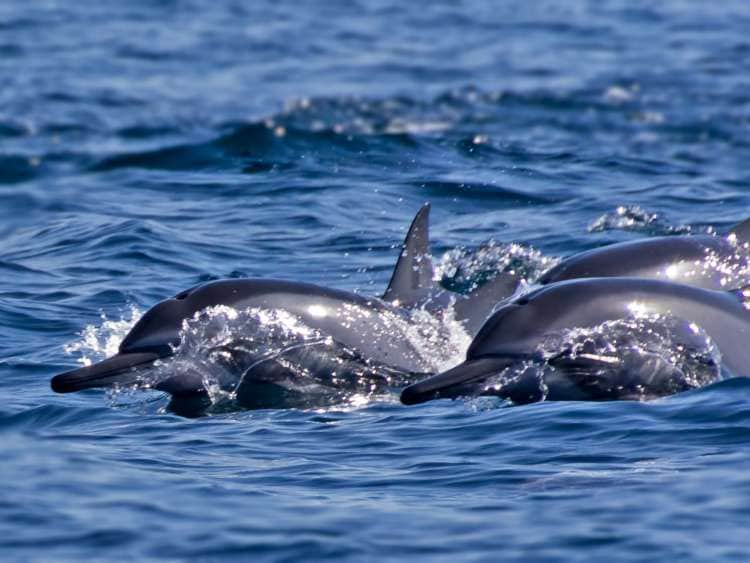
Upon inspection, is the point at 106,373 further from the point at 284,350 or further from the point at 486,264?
the point at 486,264

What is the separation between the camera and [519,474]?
8.62 m

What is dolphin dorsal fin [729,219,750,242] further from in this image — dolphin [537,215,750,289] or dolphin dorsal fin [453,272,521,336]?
dolphin dorsal fin [453,272,521,336]

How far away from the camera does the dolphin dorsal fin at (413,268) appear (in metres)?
11.5

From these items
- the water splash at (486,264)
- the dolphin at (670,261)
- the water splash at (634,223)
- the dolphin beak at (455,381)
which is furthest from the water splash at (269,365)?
the water splash at (634,223)

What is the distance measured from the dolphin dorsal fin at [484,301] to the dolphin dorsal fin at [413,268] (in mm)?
375

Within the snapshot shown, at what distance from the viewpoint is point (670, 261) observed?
11.6 meters

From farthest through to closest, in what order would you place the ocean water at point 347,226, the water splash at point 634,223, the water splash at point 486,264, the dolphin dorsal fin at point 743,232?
the water splash at point 634,223
the water splash at point 486,264
the dolphin dorsal fin at point 743,232
the ocean water at point 347,226

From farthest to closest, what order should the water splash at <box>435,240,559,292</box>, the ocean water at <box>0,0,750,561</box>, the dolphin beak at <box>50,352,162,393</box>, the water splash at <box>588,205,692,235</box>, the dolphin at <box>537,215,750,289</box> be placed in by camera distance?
the water splash at <box>588,205,692,235</box>, the water splash at <box>435,240,559,292</box>, the dolphin at <box>537,215,750,289</box>, the dolphin beak at <box>50,352,162,393</box>, the ocean water at <box>0,0,750,561</box>

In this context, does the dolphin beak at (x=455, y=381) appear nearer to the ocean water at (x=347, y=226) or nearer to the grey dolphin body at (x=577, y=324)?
the grey dolphin body at (x=577, y=324)

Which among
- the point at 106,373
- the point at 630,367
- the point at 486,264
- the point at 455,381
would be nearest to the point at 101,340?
the point at 106,373

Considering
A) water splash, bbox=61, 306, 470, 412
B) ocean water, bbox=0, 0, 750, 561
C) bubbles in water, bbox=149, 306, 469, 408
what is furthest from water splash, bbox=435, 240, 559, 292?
bubbles in water, bbox=149, 306, 469, 408

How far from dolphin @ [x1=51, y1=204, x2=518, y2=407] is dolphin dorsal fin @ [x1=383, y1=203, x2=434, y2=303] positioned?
0.32 m

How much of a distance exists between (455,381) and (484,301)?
178cm

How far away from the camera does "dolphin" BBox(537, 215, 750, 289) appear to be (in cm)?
1139
